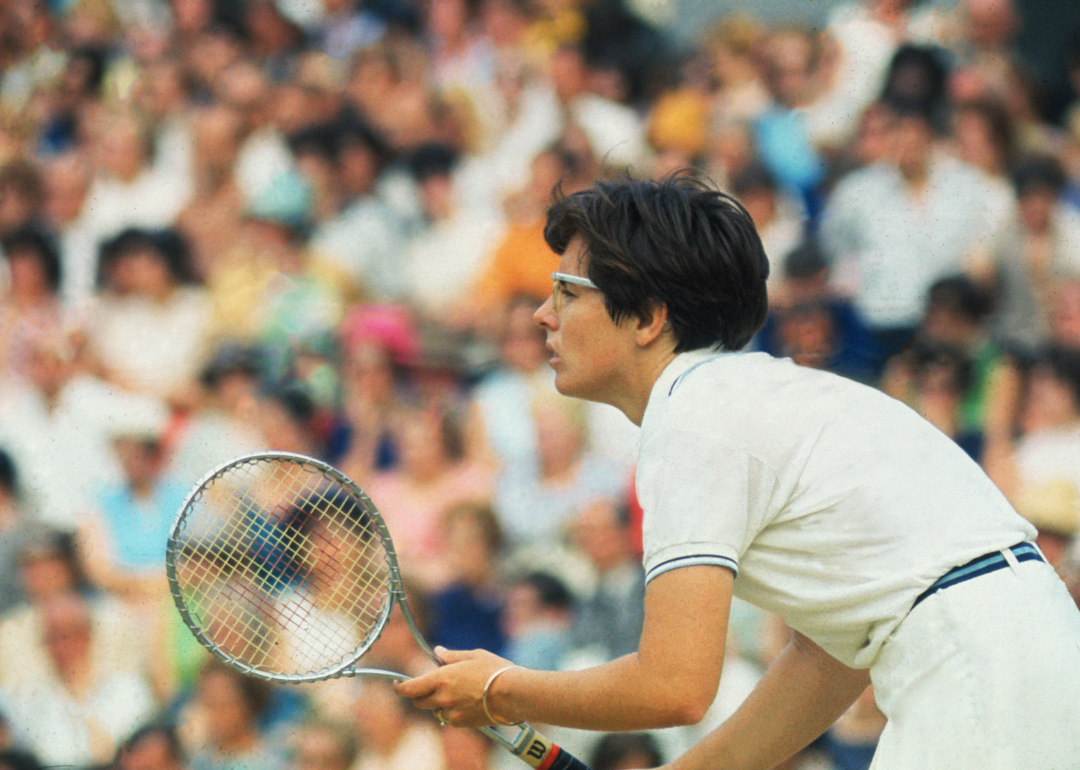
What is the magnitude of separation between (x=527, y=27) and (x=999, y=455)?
8.31 feet

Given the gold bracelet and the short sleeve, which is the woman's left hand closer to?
the gold bracelet

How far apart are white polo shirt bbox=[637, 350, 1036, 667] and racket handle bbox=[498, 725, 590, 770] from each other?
1.82 feet

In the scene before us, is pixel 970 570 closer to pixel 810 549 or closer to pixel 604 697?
pixel 810 549

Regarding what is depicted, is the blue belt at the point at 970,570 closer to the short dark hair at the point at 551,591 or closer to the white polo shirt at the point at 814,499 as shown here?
the white polo shirt at the point at 814,499

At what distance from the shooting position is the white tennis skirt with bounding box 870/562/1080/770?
1415 millimetres

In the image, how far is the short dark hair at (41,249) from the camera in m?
4.86

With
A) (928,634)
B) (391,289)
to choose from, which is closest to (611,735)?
(391,289)

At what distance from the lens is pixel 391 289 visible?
4.44 metres

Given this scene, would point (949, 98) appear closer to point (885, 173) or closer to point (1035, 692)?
point (885, 173)

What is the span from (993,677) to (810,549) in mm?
255

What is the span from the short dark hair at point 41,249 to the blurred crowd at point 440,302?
0.01 m

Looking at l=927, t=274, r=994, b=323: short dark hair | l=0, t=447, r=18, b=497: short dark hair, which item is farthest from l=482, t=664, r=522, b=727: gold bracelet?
l=0, t=447, r=18, b=497: short dark hair

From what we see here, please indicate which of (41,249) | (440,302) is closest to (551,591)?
(440,302)

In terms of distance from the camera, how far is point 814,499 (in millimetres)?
1503
